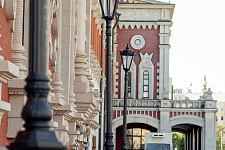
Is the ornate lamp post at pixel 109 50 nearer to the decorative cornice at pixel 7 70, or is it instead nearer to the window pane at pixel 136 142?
the decorative cornice at pixel 7 70

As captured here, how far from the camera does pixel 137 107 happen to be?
4744 centimetres

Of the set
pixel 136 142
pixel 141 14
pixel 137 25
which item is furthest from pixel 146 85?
pixel 141 14

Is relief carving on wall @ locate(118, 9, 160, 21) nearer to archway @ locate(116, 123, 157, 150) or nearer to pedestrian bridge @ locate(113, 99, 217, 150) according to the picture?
pedestrian bridge @ locate(113, 99, 217, 150)

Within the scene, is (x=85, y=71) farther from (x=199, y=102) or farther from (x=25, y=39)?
(x=199, y=102)

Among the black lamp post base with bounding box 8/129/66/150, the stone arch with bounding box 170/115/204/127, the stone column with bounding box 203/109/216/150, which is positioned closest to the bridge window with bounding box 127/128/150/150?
the stone arch with bounding box 170/115/204/127

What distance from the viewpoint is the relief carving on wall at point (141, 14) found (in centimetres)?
5075

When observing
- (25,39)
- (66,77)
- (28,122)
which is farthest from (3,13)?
(66,77)

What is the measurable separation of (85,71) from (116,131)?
107 feet

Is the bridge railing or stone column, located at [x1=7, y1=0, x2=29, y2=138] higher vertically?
the bridge railing

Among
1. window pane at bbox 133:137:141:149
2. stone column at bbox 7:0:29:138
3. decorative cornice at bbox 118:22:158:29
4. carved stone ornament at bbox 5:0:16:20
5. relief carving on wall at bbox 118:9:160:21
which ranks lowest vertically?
window pane at bbox 133:137:141:149

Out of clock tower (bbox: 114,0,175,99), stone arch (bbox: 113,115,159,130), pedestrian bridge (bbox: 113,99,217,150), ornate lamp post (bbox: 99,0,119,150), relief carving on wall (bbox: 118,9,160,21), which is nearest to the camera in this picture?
ornate lamp post (bbox: 99,0,119,150)

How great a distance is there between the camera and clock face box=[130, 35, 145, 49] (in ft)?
Result: 168

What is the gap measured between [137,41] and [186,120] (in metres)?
8.41

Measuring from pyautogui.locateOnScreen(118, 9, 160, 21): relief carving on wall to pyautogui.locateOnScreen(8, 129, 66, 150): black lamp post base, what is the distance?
154 feet
